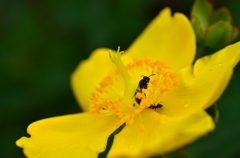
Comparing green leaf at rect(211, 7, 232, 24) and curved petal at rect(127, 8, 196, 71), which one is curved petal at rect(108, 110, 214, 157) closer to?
curved petal at rect(127, 8, 196, 71)

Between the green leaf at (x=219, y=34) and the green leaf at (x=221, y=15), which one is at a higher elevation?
the green leaf at (x=221, y=15)

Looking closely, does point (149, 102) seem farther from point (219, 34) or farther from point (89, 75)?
point (89, 75)

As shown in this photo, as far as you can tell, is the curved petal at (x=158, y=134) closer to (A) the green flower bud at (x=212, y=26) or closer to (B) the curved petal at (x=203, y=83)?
(B) the curved petal at (x=203, y=83)

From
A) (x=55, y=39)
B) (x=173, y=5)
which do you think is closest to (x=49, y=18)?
(x=55, y=39)

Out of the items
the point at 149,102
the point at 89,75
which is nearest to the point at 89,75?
the point at 89,75

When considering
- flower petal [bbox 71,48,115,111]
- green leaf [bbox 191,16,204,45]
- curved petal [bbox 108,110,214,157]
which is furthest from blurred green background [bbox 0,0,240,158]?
curved petal [bbox 108,110,214,157]

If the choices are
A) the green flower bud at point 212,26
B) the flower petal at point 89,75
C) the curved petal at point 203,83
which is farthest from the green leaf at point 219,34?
the flower petal at point 89,75

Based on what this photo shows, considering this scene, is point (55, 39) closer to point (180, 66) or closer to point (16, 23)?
point (16, 23)
